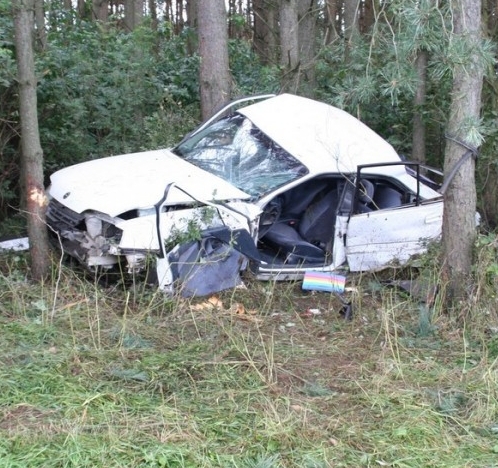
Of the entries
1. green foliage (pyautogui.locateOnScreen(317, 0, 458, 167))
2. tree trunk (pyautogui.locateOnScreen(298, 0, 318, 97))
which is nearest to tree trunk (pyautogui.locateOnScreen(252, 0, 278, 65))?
tree trunk (pyautogui.locateOnScreen(298, 0, 318, 97))

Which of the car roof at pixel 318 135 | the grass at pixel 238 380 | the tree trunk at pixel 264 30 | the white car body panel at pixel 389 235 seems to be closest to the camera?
the grass at pixel 238 380

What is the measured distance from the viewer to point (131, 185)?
604 centimetres

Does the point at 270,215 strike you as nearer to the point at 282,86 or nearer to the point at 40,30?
the point at 282,86

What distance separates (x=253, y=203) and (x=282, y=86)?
14.6 feet

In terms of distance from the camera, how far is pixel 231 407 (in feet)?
13.4

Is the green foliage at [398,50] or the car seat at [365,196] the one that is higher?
the green foliage at [398,50]

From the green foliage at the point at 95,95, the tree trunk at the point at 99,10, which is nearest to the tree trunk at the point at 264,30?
the tree trunk at the point at 99,10

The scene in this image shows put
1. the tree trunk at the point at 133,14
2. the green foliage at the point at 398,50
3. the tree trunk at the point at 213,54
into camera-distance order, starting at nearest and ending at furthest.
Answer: the green foliage at the point at 398,50, the tree trunk at the point at 213,54, the tree trunk at the point at 133,14

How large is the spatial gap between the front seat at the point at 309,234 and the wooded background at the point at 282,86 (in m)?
1.09

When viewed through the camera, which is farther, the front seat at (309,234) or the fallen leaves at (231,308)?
the front seat at (309,234)

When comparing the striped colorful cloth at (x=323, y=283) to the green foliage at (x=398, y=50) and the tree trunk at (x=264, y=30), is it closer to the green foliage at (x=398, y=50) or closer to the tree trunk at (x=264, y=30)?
the green foliage at (x=398, y=50)

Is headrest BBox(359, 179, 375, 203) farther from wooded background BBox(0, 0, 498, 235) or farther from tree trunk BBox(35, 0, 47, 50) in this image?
tree trunk BBox(35, 0, 47, 50)

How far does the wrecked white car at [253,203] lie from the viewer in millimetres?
5707

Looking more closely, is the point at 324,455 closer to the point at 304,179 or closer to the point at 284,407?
the point at 284,407
